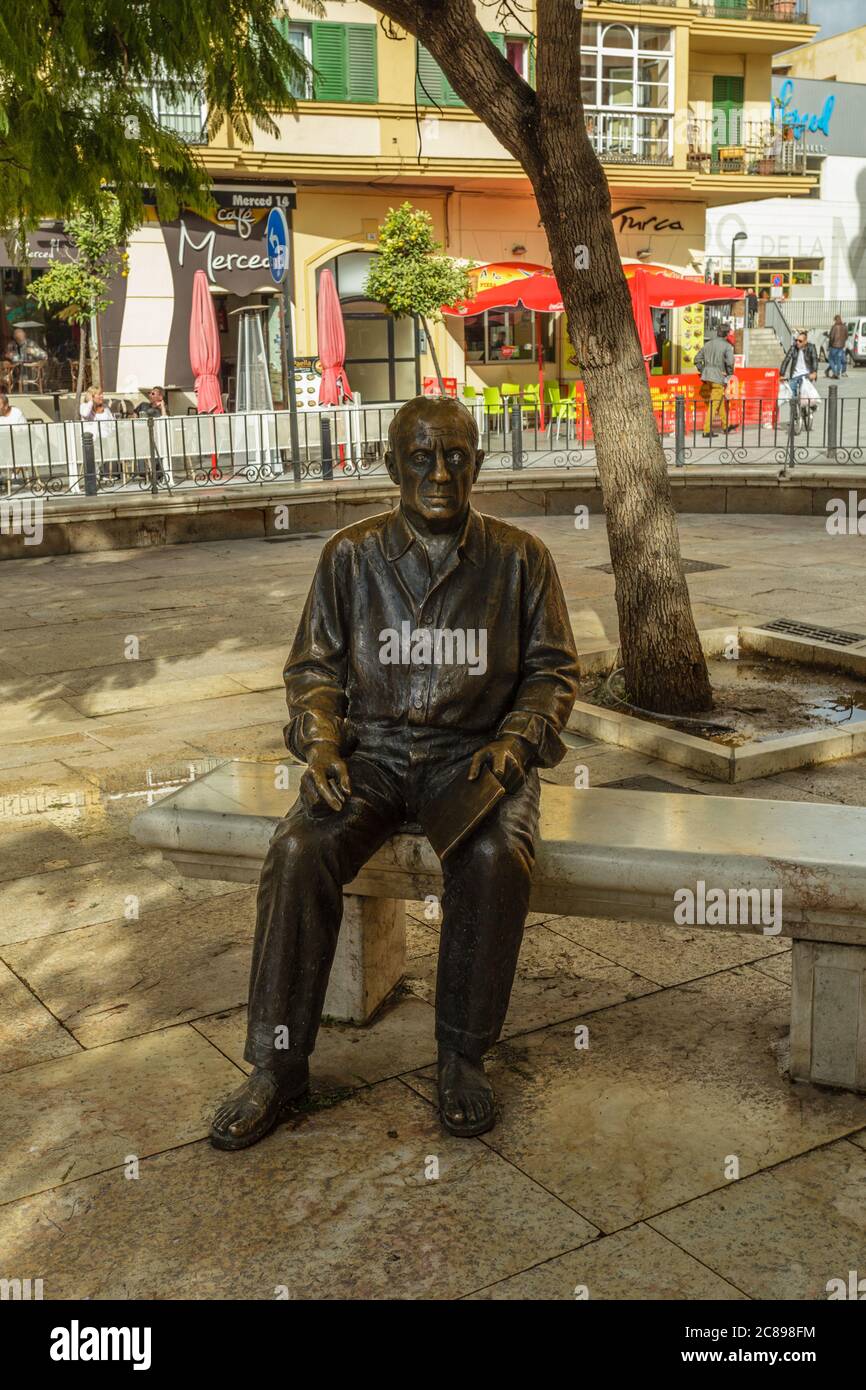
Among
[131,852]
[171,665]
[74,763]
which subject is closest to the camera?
[131,852]

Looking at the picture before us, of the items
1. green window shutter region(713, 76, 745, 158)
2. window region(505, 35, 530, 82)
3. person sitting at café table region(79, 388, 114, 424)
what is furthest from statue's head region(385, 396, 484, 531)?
green window shutter region(713, 76, 745, 158)

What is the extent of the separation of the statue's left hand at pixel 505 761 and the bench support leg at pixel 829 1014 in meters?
0.89

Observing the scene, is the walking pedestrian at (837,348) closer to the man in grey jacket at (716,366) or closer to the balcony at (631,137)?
the balcony at (631,137)

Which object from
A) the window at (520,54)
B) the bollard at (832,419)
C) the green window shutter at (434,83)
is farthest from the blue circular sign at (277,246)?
the window at (520,54)

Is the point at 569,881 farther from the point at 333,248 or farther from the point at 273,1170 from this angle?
the point at 333,248

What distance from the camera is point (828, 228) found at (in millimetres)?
47719

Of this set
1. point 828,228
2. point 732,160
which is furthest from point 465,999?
point 828,228

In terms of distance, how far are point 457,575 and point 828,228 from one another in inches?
1899

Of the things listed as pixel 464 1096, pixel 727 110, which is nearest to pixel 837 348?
pixel 727 110

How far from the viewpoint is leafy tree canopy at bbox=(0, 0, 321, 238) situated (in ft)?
23.3

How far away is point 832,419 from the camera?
17.7 meters

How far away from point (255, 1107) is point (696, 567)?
9376 millimetres

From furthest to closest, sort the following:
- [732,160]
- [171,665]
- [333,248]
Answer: [732,160], [333,248], [171,665]

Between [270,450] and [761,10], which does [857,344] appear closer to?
[761,10]
